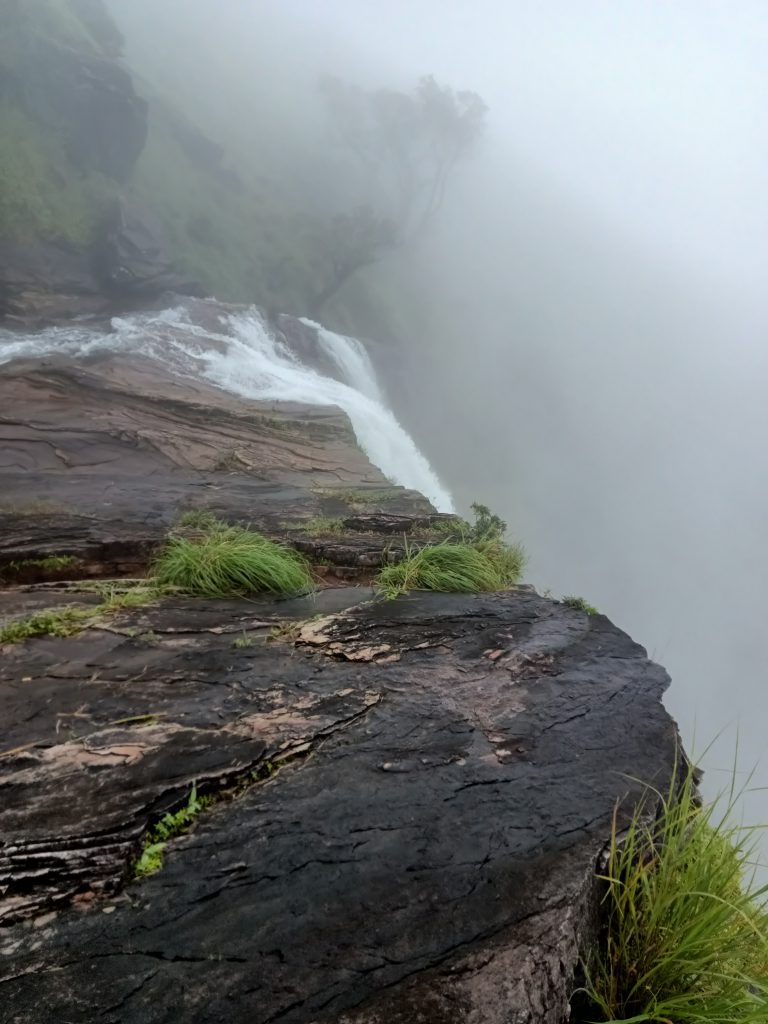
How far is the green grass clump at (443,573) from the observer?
16.6 feet

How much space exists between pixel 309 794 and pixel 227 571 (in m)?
2.41

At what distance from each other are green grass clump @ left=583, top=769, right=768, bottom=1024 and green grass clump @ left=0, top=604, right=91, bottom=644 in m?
3.27

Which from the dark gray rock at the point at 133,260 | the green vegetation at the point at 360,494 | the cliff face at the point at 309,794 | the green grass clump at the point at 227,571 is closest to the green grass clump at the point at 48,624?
the cliff face at the point at 309,794

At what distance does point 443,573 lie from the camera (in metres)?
5.14

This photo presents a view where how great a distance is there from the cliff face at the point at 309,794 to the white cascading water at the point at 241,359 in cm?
1028

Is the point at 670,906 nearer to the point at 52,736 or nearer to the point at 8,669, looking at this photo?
the point at 52,736

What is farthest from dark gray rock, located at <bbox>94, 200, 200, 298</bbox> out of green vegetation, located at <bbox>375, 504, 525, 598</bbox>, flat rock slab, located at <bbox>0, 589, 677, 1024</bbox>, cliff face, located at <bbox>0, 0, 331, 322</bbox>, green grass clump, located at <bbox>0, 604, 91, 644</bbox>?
flat rock slab, located at <bbox>0, 589, 677, 1024</bbox>

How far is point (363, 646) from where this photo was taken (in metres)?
3.84

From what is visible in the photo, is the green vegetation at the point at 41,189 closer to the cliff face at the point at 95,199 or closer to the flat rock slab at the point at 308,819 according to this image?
the cliff face at the point at 95,199

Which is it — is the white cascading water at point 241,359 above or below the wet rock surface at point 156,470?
above

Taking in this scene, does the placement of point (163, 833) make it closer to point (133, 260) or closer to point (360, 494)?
point (360, 494)

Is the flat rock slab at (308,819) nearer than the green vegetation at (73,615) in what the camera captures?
Yes

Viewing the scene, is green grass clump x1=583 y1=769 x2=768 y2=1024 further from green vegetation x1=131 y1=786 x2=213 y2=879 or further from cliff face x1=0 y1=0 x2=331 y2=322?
cliff face x1=0 y1=0 x2=331 y2=322

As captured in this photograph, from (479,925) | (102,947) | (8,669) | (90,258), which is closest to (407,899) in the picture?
(479,925)
